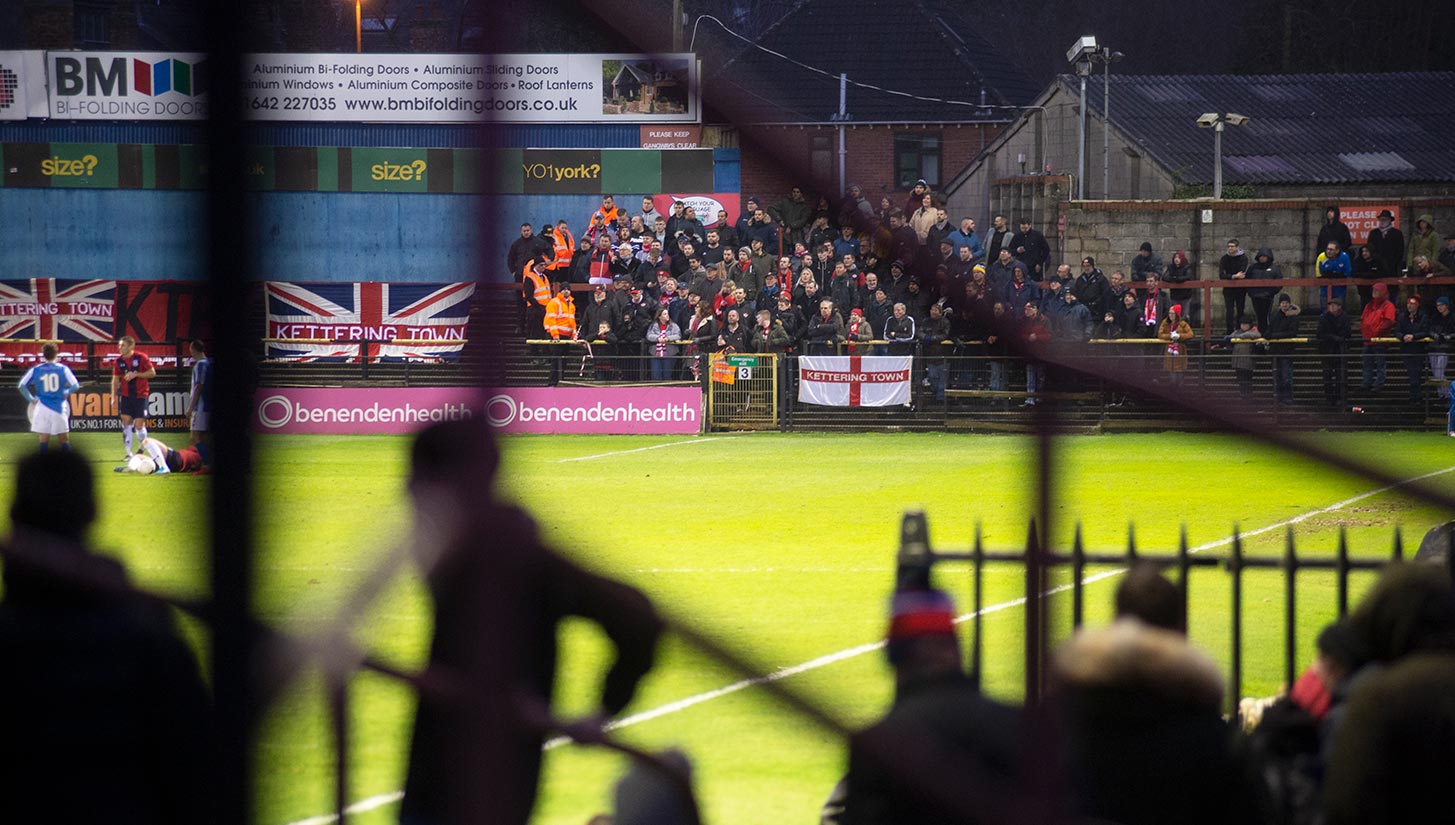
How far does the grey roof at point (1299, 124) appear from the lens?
3972cm

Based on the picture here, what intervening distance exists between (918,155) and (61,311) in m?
30.7

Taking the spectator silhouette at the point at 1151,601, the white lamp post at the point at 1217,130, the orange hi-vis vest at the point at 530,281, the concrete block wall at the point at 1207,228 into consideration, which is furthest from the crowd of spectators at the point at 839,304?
the spectator silhouette at the point at 1151,601

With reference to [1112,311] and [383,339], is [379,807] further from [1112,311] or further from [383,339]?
[383,339]

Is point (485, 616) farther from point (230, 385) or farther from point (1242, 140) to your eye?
point (1242, 140)

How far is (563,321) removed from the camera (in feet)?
80.6

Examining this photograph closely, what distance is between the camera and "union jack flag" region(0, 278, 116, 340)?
25234 millimetres

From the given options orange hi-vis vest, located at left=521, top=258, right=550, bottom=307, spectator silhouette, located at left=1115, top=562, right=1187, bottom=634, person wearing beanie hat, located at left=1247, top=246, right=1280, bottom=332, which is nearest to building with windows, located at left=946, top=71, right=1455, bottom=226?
person wearing beanie hat, located at left=1247, top=246, right=1280, bottom=332

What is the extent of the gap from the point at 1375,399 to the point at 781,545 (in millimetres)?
13036

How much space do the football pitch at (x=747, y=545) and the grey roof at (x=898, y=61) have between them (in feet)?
95.0

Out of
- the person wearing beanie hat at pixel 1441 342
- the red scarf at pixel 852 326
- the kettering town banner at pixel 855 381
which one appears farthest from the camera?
the kettering town banner at pixel 855 381

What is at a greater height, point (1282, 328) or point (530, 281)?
point (530, 281)

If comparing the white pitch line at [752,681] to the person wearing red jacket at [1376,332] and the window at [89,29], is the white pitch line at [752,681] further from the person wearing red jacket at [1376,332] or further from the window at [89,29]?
the window at [89,29]

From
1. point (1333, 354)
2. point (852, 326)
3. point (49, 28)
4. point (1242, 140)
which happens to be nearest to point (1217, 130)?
point (1242, 140)

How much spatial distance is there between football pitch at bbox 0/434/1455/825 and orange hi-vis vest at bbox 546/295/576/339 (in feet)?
5.29
